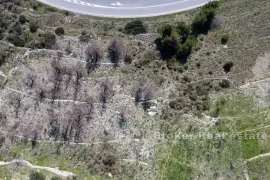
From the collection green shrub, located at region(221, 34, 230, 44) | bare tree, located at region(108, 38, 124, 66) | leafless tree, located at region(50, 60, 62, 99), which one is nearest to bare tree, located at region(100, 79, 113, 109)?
bare tree, located at region(108, 38, 124, 66)

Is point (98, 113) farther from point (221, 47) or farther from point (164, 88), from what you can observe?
point (221, 47)

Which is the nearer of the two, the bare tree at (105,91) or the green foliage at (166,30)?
the bare tree at (105,91)

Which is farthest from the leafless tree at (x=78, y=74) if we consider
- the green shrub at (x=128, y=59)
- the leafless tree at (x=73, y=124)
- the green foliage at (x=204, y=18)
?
the green foliage at (x=204, y=18)

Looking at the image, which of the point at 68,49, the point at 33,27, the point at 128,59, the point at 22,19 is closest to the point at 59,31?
the point at 68,49

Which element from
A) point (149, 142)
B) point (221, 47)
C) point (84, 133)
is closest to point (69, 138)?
point (84, 133)

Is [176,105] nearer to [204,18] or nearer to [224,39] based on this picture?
[224,39]

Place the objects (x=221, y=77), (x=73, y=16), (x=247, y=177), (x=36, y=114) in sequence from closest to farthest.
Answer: (x=247, y=177)
(x=36, y=114)
(x=221, y=77)
(x=73, y=16)

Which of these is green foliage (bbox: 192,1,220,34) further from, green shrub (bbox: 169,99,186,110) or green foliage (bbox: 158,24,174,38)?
green shrub (bbox: 169,99,186,110)

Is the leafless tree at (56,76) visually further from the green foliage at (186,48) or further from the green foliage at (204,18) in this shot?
the green foliage at (204,18)
